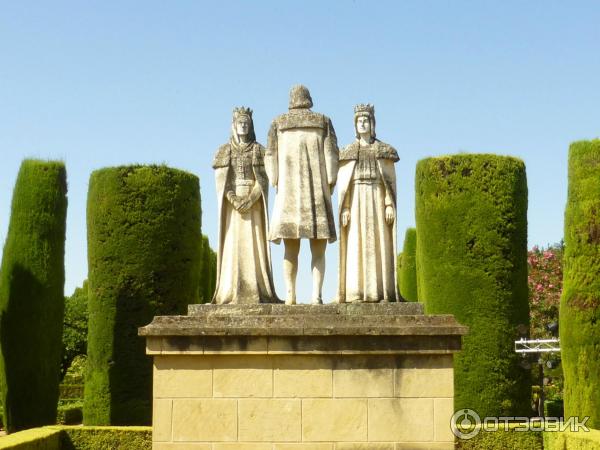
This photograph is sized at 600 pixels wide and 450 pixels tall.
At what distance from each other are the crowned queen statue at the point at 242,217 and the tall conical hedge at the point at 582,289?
9.24 metres

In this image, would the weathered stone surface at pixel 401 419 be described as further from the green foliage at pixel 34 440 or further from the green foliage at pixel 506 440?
the green foliage at pixel 506 440

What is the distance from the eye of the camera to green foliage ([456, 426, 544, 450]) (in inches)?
A: 625

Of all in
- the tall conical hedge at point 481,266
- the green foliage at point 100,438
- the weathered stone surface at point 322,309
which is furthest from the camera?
the tall conical hedge at point 481,266

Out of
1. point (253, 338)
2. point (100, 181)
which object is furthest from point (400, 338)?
point (100, 181)

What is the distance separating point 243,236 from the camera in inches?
456

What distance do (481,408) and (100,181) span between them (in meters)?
10.2

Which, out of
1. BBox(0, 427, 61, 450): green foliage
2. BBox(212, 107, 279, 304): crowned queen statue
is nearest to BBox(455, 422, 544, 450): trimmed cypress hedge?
BBox(212, 107, 279, 304): crowned queen statue

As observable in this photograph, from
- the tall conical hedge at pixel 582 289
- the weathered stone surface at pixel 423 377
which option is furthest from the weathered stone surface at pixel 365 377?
the tall conical hedge at pixel 582 289

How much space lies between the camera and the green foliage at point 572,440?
1263 centimetres

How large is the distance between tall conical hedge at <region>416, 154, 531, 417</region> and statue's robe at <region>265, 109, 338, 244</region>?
887 centimetres

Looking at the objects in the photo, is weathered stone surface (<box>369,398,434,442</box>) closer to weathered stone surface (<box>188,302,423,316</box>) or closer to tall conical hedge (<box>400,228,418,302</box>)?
weathered stone surface (<box>188,302,423,316</box>)

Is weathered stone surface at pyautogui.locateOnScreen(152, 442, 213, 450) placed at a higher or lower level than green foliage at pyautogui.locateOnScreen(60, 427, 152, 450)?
higher

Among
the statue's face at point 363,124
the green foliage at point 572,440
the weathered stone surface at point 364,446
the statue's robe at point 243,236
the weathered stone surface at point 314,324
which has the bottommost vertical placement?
the green foliage at point 572,440

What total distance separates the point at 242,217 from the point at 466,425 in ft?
24.8
